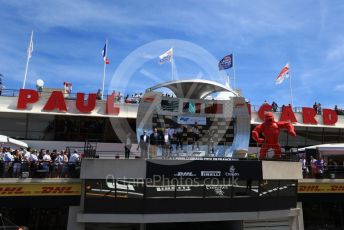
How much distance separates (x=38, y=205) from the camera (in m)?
20.9

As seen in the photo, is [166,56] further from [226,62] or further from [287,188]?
[287,188]

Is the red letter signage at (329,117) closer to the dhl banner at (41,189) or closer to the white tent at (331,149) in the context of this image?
the white tent at (331,149)

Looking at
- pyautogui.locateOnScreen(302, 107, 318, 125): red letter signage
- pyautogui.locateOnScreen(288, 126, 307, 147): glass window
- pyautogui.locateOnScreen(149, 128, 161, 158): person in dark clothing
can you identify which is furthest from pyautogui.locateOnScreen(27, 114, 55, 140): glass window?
pyautogui.locateOnScreen(302, 107, 318, 125): red letter signage

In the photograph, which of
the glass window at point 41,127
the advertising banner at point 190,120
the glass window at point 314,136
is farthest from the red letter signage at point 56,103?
the glass window at point 314,136

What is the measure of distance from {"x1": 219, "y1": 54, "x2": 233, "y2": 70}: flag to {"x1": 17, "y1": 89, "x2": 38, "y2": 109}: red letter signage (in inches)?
702

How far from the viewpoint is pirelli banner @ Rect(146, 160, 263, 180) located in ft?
69.6

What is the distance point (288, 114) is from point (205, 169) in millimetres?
17972

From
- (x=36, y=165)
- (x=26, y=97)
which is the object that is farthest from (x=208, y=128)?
(x=26, y=97)

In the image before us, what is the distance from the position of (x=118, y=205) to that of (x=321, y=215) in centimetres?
1528

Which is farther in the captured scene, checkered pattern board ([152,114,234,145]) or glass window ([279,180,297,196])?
checkered pattern board ([152,114,234,145])

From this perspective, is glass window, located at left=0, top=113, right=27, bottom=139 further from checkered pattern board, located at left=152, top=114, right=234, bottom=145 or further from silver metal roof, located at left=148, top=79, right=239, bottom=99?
silver metal roof, located at left=148, top=79, right=239, bottom=99

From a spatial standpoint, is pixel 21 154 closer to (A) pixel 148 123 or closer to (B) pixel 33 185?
(B) pixel 33 185

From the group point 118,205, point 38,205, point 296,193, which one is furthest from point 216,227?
point 38,205

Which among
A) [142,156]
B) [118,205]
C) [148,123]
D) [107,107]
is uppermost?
[107,107]
